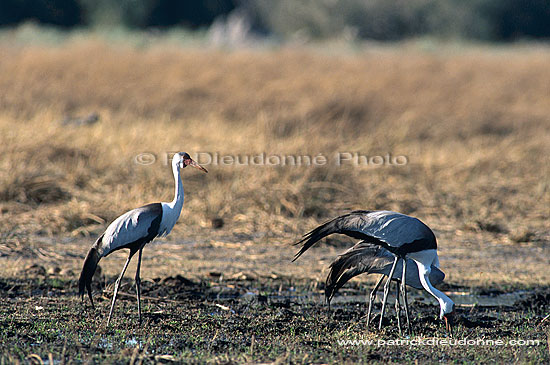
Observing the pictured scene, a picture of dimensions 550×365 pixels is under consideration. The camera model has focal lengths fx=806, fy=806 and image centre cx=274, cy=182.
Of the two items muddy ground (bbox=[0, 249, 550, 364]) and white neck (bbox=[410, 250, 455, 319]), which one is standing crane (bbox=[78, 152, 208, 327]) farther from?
white neck (bbox=[410, 250, 455, 319])

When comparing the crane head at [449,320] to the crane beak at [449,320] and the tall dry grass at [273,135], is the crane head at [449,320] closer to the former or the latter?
the crane beak at [449,320]

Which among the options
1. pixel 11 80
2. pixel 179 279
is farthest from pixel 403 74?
pixel 179 279

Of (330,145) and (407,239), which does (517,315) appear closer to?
(407,239)

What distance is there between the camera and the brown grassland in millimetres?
6500

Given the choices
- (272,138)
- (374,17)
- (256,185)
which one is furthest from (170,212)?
(374,17)

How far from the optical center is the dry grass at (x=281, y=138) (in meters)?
8.07

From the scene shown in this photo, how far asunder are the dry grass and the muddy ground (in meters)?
1.05

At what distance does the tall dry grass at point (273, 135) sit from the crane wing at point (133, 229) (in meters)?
3.08

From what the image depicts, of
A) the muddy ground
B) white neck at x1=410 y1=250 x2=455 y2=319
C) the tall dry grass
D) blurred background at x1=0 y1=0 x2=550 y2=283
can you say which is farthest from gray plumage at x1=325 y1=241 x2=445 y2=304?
the tall dry grass

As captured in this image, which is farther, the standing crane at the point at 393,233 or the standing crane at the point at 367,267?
the standing crane at the point at 367,267

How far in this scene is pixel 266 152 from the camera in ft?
32.1

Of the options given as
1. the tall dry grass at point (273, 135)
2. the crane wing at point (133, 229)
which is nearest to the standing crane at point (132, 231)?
the crane wing at point (133, 229)

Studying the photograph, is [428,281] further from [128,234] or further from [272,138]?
[272,138]

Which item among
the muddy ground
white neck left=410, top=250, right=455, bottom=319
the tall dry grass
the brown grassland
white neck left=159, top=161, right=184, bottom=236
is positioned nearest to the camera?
the muddy ground
